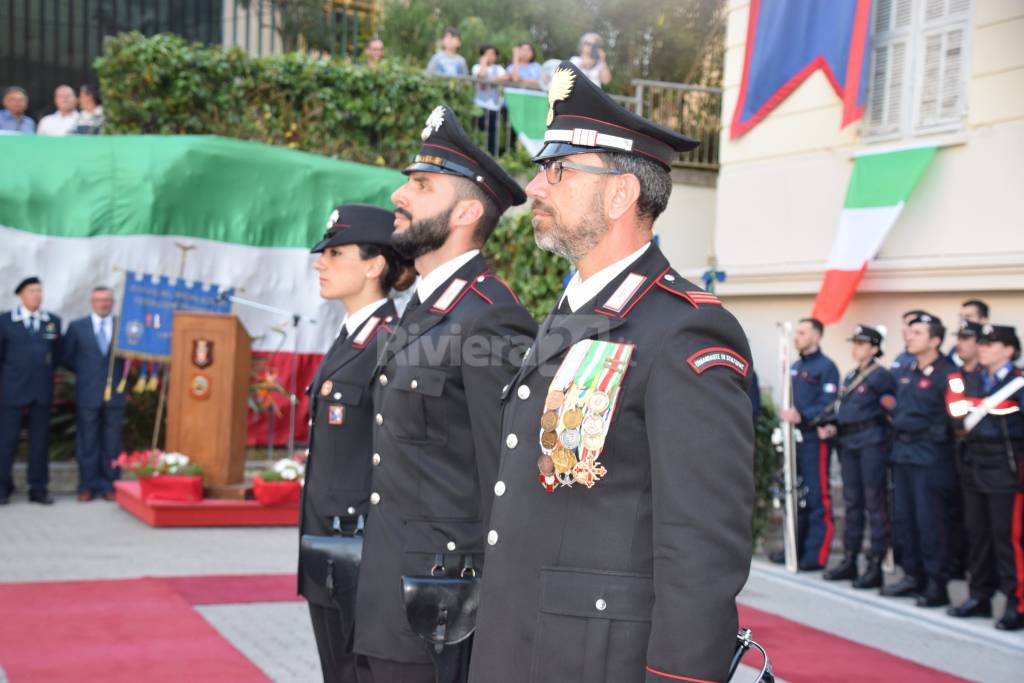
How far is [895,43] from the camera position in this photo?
10.8 meters

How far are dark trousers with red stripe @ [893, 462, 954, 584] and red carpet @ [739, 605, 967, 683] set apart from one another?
137 cm

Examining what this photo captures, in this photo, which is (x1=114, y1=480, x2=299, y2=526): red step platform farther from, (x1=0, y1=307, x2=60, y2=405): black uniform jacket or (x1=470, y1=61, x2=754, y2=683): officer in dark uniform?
(x1=470, y1=61, x2=754, y2=683): officer in dark uniform

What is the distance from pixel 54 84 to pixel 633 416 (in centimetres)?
1781

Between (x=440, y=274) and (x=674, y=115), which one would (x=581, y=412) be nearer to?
(x=440, y=274)

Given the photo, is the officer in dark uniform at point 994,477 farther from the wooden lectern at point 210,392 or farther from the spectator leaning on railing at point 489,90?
the spectator leaning on railing at point 489,90

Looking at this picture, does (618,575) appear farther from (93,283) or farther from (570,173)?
(93,283)

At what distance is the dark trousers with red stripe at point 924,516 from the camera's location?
8.11m

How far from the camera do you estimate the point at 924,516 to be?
8203 mm

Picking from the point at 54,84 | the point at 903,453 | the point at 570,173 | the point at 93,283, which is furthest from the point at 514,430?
the point at 54,84

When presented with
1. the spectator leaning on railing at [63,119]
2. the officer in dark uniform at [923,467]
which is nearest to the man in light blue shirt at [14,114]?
the spectator leaning on railing at [63,119]

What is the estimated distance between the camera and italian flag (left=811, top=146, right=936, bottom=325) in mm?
10102

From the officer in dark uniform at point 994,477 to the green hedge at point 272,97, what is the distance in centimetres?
918

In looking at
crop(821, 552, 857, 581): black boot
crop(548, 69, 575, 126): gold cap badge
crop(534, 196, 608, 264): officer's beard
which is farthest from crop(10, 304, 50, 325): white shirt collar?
crop(534, 196, 608, 264): officer's beard

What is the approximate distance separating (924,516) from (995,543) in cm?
70
